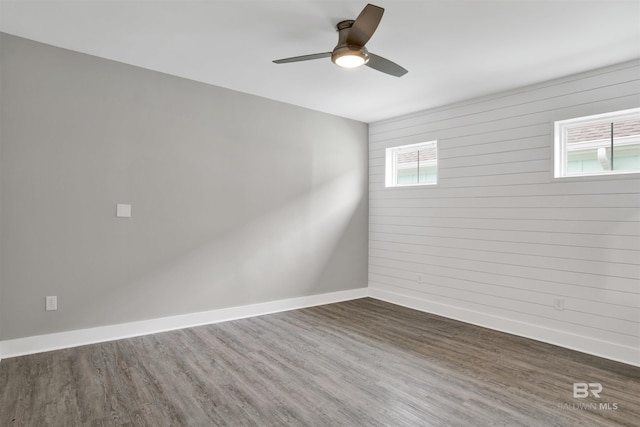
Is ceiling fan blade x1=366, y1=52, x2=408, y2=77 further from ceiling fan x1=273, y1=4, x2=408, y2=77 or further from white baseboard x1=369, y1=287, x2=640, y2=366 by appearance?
white baseboard x1=369, y1=287, x2=640, y2=366

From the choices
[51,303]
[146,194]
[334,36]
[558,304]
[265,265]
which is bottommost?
[558,304]

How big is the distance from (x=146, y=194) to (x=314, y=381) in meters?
2.59

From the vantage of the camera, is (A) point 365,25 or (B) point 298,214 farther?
(B) point 298,214

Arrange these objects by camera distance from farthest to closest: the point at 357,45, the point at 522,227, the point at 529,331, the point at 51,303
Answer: the point at 522,227 < the point at 529,331 < the point at 51,303 < the point at 357,45

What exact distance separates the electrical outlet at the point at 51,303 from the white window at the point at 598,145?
17.0ft

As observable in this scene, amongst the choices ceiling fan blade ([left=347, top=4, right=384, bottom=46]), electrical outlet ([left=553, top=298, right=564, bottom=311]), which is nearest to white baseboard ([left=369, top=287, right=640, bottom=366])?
electrical outlet ([left=553, top=298, right=564, bottom=311])

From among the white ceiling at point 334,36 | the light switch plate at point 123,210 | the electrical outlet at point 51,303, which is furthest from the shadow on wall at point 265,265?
the white ceiling at point 334,36

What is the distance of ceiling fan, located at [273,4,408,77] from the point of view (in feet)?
7.93

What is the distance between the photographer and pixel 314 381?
2.86m

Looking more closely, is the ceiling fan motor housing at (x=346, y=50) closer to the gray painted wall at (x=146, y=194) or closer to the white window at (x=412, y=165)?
the gray painted wall at (x=146, y=194)

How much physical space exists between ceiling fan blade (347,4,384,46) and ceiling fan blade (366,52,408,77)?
19 centimetres

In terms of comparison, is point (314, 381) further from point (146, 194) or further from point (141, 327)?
point (146, 194)

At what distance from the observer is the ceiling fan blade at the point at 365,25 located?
2297 millimetres

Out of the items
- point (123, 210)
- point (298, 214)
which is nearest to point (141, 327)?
point (123, 210)
